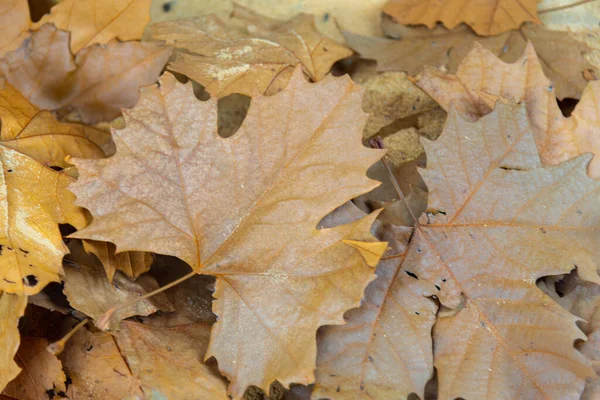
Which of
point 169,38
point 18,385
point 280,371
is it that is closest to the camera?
point 280,371

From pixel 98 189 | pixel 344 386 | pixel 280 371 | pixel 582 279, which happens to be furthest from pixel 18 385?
pixel 582 279

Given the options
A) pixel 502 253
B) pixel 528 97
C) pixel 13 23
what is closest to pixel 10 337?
pixel 13 23

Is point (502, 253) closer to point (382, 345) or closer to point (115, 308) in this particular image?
point (382, 345)

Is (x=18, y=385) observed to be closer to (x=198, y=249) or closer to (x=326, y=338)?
A: (x=198, y=249)

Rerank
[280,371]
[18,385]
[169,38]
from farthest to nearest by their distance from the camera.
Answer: [169,38] → [18,385] → [280,371]

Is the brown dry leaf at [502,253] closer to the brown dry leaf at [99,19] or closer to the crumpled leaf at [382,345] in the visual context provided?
the crumpled leaf at [382,345]

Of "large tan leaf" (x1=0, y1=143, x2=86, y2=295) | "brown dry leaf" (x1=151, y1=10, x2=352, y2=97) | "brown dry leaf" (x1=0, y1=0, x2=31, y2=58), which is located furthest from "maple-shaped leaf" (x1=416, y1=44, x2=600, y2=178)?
"brown dry leaf" (x1=0, y1=0, x2=31, y2=58)
